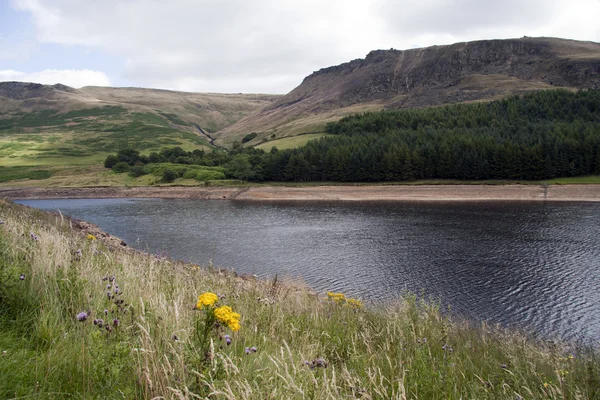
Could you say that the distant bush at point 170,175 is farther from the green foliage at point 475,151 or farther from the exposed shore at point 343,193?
the green foliage at point 475,151

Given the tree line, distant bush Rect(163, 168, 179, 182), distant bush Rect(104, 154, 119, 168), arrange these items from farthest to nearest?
1. distant bush Rect(104, 154, 119, 168)
2. distant bush Rect(163, 168, 179, 182)
3. the tree line

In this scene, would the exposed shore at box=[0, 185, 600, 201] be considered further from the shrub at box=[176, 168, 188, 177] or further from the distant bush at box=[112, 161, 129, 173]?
the distant bush at box=[112, 161, 129, 173]

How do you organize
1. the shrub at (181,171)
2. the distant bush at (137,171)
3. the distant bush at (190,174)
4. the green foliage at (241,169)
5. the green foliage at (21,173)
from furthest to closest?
the distant bush at (137,171)
the green foliage at (21,173)
the shrub at (181,171)
the distant bush at (190,174)
the green foliage at (241,169)

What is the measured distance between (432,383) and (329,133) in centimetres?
12970

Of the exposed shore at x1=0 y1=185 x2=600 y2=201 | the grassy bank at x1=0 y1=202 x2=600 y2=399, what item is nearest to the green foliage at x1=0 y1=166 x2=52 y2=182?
the exposed shore at x1=0 y1=185 x2=600 y2=201

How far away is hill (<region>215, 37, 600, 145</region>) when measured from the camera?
148 metres

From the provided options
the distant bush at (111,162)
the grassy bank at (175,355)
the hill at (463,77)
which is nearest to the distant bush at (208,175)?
the distant bush at (111,162)

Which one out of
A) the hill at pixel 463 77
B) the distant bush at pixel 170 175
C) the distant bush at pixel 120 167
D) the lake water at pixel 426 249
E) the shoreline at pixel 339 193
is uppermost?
the hill at pixel 463 77

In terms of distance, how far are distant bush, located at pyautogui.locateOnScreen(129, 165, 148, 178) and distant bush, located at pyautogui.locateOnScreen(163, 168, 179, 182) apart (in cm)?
968

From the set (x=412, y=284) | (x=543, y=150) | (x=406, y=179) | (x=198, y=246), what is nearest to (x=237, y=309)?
(x=412, y=284)

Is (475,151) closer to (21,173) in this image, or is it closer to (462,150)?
(462,150)

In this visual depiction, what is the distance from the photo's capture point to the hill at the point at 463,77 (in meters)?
148

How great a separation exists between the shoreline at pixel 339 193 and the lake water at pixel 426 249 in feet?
19.5

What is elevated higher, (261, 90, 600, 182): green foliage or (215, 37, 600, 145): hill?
(215, 37, 600, 145): hill
